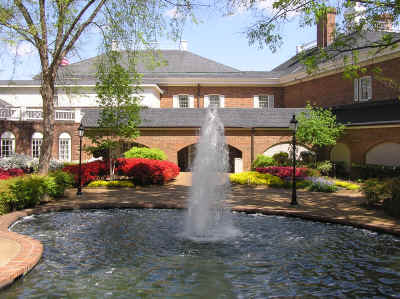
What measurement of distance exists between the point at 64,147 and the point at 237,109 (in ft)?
39.7

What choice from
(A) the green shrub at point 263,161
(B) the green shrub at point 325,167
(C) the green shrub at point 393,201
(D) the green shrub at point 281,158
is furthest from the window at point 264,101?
(C) the green shrub at point 393,201

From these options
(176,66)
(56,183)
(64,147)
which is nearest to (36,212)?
(56,183)

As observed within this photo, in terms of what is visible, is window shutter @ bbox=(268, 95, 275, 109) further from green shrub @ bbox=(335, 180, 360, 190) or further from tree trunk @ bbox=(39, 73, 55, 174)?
tree trunk @ bbox=(39, 73, 55, 174)

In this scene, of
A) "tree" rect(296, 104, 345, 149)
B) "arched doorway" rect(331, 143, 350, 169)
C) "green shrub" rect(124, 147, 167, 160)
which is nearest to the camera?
"tree" rect(296, 104, 345, 149)

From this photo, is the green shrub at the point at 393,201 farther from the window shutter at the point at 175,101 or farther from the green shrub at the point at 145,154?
the window shutter at the point at 175,101

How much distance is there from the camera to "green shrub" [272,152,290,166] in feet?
74.1

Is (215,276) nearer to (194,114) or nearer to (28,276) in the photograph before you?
(28,276)

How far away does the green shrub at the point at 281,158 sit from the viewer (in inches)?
889

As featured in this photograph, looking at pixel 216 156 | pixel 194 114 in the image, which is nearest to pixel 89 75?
pixel 194 114

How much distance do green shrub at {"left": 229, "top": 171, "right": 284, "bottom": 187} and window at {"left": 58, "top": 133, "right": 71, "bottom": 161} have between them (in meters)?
11.9

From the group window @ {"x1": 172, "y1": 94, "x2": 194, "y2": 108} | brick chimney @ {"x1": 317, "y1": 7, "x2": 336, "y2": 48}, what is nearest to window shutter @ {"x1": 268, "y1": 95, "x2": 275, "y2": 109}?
brick chimney @ {"x1": 317, "y1": 7, "x2": 336, "y2": 48}

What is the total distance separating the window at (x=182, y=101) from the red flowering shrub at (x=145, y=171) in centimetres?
1273

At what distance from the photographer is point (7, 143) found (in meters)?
Result: 25.7

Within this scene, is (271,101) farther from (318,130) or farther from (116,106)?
(116,106)
